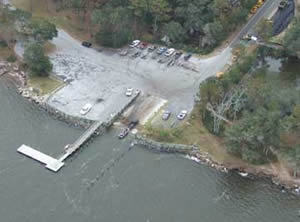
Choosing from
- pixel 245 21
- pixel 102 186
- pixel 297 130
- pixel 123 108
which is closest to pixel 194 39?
pixel 245 21

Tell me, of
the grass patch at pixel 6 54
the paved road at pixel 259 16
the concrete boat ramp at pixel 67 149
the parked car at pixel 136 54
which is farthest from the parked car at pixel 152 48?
the grass patch at pixel 6 54

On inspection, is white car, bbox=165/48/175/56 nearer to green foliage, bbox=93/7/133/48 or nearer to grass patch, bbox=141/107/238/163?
green foliage, bbox=93/7/133/48

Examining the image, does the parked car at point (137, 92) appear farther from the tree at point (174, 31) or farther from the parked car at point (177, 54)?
the tree at point (174, 31)

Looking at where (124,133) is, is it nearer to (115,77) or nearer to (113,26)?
(115,77)

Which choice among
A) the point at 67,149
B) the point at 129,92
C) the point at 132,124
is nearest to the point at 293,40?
the point at 129,92

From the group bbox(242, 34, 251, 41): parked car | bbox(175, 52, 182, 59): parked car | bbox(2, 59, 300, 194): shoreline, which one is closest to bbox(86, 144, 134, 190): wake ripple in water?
bbox(2, 59, 300, 194): shoreline

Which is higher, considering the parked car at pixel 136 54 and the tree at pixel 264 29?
the tree at pixel 264 29

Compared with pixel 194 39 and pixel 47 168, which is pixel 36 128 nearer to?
pixel 47 168
